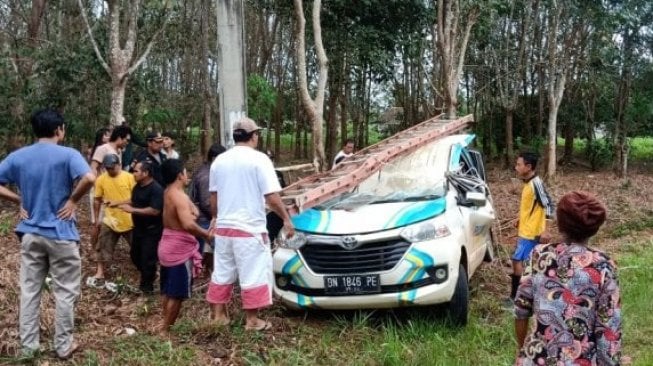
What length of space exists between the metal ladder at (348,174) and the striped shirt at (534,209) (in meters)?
1.54

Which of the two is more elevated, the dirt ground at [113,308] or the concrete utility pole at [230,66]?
the concrete utility pole at [230,66]

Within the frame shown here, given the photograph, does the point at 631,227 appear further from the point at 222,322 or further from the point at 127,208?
the point at 127,208

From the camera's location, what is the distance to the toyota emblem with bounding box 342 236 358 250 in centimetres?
536

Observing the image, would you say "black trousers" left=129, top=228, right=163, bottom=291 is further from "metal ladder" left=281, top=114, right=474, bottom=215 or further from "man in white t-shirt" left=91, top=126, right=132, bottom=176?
"metal ladder" left=281, top=114, right=474, bottom=215

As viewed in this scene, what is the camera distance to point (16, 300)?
5.99 metres

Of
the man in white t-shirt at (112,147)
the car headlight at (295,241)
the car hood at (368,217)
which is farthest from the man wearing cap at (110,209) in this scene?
the car hood at (368,217)

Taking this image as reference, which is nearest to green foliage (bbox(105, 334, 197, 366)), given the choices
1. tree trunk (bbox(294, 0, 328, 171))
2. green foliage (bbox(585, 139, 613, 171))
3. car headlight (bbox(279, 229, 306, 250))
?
car headlight (bbox(279, 229, 306, 250))

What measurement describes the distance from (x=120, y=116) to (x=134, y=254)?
404 cm

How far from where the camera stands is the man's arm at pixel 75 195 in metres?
4.32

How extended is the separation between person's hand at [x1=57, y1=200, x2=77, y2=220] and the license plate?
209cm

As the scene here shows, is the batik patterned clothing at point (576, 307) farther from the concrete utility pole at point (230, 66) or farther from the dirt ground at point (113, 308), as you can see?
the concrete utility pole at point (230, 66)

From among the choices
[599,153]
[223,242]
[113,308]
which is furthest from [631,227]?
[599,153]

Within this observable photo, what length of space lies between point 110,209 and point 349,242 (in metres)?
3.06

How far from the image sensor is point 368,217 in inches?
219
